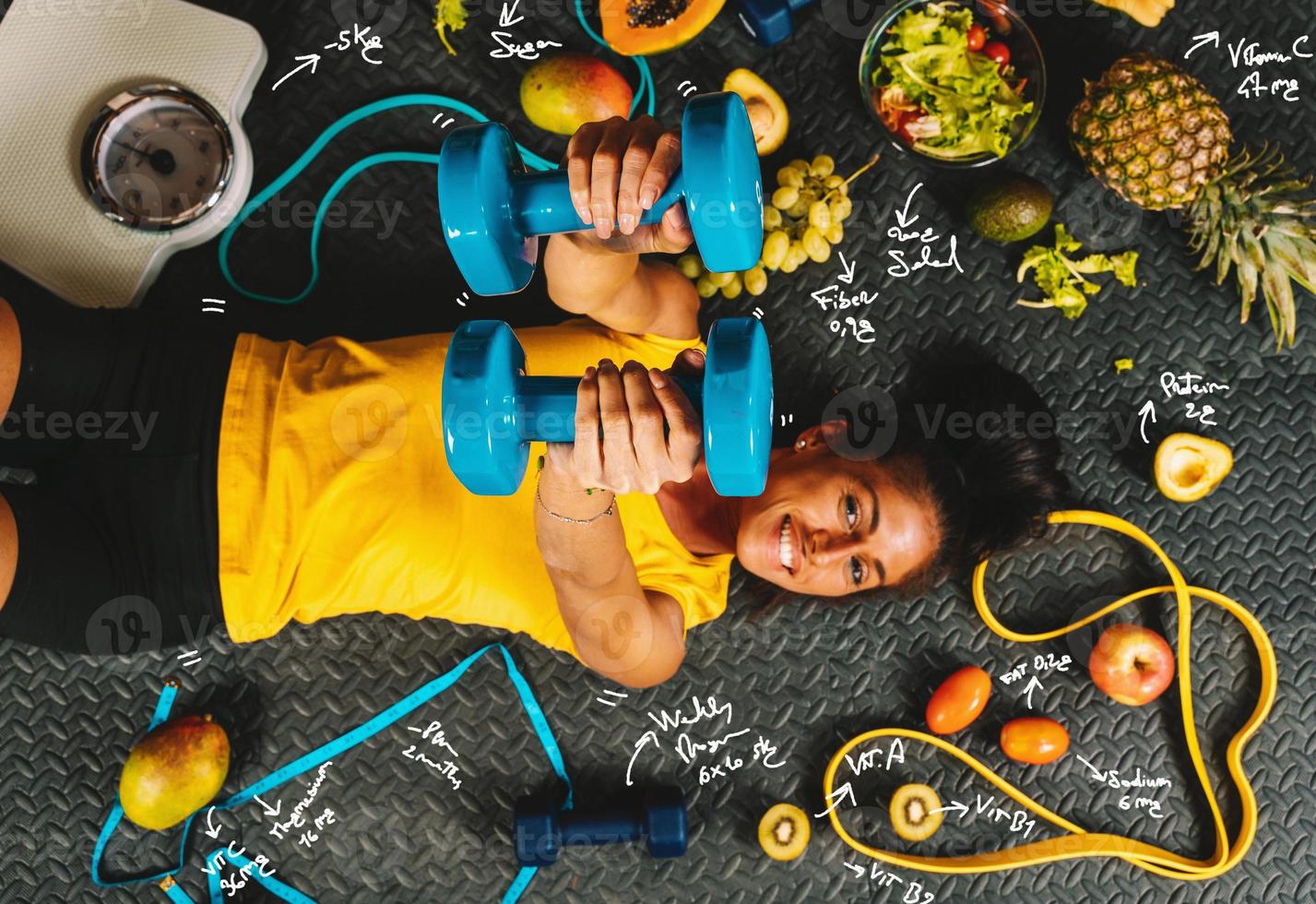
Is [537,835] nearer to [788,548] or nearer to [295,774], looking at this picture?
[295,774]

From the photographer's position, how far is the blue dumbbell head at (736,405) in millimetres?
600

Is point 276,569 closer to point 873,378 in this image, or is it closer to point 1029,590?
point 873,378

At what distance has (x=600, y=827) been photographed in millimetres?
1099

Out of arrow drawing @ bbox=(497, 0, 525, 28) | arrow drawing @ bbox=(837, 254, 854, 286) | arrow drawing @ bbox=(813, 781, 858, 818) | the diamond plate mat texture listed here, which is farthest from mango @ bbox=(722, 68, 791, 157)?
arrow drawing @ bbox=(813, 781, 858, 818)

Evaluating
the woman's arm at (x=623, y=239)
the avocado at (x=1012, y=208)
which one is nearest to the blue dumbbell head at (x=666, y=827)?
the woman's arm at (x=623, y=239)

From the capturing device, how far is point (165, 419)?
0.96 m

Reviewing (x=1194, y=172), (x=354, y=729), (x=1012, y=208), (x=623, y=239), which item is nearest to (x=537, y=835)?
(x=354, y=729)

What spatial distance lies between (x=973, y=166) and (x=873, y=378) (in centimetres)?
28

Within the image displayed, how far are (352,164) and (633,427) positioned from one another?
0.71 meters

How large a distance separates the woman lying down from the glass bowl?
1.21 feet

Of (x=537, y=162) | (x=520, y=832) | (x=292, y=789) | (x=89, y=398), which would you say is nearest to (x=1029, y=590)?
(x=520, y=832)

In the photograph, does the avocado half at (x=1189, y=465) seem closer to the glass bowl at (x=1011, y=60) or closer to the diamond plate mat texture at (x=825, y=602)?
the diamond plate mat texture at (x=825, y=602)

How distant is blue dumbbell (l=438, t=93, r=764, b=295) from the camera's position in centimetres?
59
